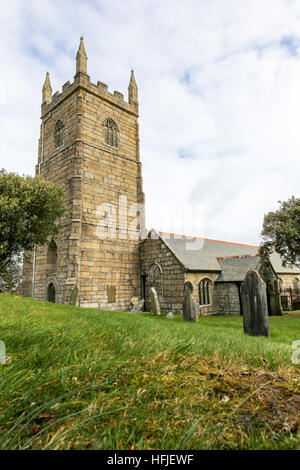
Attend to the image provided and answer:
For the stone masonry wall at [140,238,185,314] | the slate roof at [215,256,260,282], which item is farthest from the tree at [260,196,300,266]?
the stone masonry wall at [140,238,185,314]

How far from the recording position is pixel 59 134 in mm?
19828

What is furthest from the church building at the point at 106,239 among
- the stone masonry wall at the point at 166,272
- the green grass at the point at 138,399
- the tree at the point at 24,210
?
the green grass at the point at 138,399

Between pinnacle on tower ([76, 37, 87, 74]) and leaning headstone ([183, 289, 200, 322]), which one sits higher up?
pinnacle on tower ([76, 37, 87, 74])

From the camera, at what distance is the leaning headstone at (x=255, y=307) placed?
796cm

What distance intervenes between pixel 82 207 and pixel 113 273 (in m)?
5.31

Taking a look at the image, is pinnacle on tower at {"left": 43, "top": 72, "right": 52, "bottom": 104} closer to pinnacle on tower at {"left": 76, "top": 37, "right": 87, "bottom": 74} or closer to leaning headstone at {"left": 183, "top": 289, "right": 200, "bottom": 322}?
pinnacle on tower at {"left": 76, "top": 37, "right": 87, "bottom": 74}

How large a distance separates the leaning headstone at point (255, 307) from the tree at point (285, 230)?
8.95 m

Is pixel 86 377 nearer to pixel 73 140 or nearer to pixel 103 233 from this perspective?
pixel 103 233

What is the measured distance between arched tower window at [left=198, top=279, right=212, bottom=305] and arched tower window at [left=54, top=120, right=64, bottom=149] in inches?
619

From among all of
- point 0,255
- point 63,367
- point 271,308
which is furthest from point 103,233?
point 63,367

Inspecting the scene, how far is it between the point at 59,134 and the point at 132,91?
26.8 ft

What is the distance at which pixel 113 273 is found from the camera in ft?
58.5

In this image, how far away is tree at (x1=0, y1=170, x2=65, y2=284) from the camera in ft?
41.5

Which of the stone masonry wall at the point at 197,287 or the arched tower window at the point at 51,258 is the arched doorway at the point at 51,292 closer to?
the arched tower window at the point at 51,258
